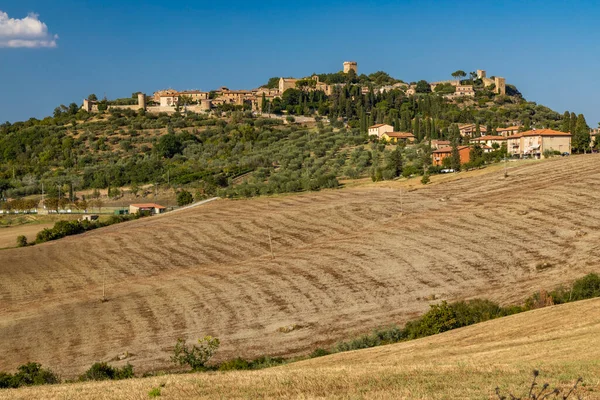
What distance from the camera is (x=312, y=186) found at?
80312mm

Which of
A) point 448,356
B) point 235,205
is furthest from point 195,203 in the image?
point 448,356

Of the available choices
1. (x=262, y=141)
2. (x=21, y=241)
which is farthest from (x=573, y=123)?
(x=21, y=241)

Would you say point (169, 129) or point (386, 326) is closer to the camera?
point (386, 326)

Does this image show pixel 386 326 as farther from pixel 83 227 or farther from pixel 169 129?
pixel 169 129

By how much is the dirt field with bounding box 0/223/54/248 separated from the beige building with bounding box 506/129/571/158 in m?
54.9

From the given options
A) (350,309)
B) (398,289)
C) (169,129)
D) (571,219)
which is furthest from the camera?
(169,129)

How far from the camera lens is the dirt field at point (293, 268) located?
36.2 m

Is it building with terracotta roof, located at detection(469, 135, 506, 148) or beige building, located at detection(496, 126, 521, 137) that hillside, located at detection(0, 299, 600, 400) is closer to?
building with terracotta roof, located at detection(469, 135, 506, 148)

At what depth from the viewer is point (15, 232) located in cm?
7488

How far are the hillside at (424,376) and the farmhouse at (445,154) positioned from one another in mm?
66297

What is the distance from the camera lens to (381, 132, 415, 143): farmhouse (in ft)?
390

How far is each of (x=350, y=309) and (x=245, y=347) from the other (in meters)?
7.20

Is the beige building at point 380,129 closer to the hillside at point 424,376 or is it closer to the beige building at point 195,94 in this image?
the beige building at point 195,94

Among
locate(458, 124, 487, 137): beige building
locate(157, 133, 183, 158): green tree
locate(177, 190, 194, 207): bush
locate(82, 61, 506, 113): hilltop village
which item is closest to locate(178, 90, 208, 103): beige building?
locate(82, 61, 506, 113): hilltop village
